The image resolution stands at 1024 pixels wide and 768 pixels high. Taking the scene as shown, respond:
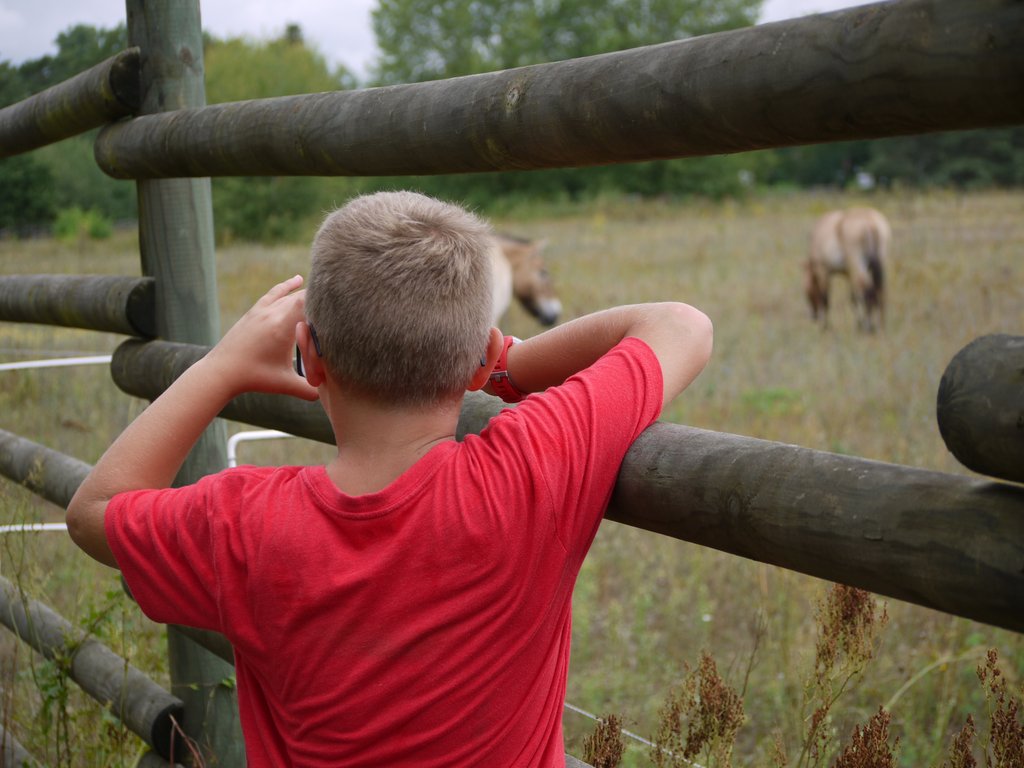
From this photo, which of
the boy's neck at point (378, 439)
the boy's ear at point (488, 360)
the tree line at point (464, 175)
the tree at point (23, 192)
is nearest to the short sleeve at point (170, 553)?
the boy's neck at point (378, 439)

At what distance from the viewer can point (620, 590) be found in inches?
185

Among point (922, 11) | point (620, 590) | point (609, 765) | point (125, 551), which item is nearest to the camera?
point (922, 11)

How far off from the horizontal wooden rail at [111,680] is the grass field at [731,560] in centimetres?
6

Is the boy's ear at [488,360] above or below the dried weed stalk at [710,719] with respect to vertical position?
above

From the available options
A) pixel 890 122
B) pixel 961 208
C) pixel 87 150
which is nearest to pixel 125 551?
pixel 890 122

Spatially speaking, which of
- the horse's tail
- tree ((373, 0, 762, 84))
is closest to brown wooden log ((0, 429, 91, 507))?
the horse's tail

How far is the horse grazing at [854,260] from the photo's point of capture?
12.9m

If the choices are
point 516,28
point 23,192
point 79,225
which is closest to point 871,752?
point 23,192

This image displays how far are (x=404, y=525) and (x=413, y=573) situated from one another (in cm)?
6

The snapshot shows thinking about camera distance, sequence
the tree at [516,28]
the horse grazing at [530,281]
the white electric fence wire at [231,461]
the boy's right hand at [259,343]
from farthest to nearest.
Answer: the tree at [516,28] → the horse grazing at [530,281] → the white electric fence wire at [231,461] → the boy's right hand at [259,343]

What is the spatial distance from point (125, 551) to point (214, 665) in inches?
54.3

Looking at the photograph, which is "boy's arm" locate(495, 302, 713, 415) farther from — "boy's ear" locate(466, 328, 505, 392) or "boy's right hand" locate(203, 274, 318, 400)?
"boy's right hand" locate(203, 274, 318, 400)

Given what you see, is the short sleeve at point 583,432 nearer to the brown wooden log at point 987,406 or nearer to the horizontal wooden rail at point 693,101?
the horizontal wooden rail at point 693,101

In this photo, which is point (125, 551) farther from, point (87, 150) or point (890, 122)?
point (87, 150)
